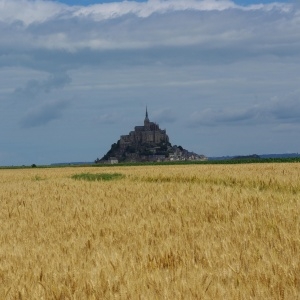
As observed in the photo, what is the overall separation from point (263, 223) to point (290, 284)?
3383 millimetres

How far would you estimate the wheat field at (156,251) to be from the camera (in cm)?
439

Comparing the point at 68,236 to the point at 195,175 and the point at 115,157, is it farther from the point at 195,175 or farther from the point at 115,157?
the point at 115,157

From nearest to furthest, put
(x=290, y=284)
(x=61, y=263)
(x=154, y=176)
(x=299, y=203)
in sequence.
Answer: (x=290, y=284), (x=61, y=263), (x=299, y=203), (x=154, y=176)

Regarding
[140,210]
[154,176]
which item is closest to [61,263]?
[140,210]

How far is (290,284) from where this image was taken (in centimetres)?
446

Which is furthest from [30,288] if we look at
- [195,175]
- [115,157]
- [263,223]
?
Result: [115,157]

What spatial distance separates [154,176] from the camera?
1087 inches

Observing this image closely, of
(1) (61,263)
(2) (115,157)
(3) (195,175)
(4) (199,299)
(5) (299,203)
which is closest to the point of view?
(4) (199,299)

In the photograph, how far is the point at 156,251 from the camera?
602 centimetres

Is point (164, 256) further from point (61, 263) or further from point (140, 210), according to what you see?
point (140, 210)

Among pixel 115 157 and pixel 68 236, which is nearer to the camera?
pixel 68 236

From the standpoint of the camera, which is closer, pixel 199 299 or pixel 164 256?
pixel 199 299

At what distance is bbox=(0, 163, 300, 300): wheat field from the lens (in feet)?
14.4

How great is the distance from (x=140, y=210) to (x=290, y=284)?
5894 millimetres
